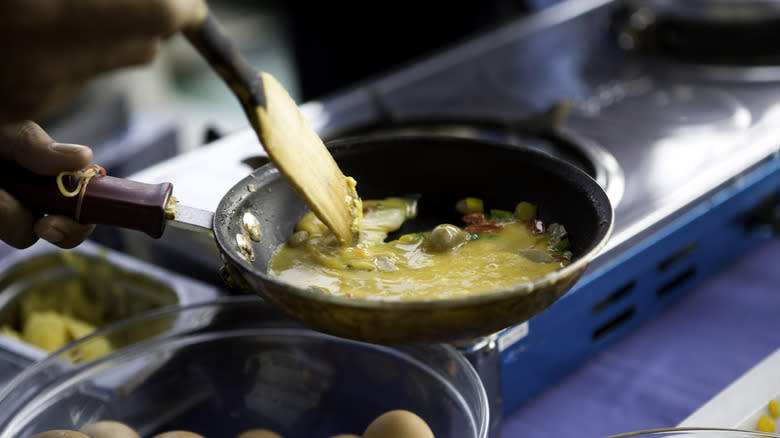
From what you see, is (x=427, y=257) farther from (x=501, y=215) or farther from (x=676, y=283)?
(x=676, y=283)

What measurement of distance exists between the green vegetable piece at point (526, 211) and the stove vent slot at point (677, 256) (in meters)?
0.46

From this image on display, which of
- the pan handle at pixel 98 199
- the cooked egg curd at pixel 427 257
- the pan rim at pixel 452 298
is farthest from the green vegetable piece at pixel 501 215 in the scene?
the pan handle at pixel 98 199

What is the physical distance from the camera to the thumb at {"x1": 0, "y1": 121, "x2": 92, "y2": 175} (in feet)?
2.71

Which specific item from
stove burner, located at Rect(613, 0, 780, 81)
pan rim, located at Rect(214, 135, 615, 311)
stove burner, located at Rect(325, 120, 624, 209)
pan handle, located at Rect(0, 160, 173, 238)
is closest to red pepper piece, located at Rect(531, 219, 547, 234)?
pan rim, located at Rect(214, 135, 615, 311)

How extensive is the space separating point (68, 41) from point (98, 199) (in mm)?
251

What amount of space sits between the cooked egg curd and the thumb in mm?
260

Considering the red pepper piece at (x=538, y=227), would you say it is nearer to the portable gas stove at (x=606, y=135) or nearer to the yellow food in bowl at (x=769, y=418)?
the portable gas stove at (x=606, y=135)

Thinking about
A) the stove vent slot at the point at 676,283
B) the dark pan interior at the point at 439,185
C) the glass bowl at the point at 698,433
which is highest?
the dark pan interior at the point at 439,185

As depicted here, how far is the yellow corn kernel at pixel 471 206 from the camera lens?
1.01m

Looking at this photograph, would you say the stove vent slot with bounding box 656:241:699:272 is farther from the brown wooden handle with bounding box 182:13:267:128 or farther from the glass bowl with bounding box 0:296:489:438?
the brown wooden handle with bounding box 182:13:267:128

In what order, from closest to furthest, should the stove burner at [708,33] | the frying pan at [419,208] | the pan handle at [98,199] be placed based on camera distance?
1. the frying pan at [419,208]
2. the pan handle at [98,199]
3. the stove burner at [708,33]

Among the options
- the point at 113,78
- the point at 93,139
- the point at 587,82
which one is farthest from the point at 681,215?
the point at 113,78

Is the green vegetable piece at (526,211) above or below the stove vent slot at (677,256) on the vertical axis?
above

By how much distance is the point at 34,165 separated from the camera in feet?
2.73
